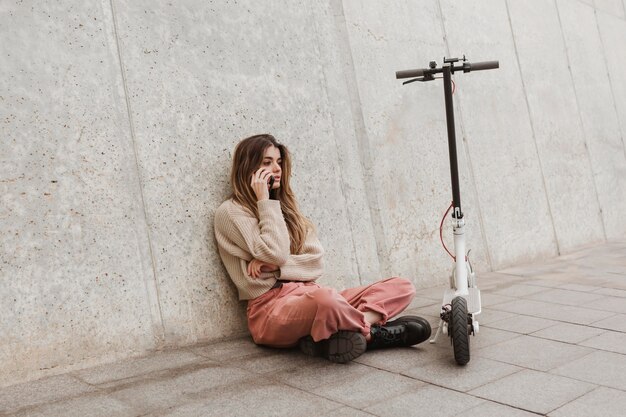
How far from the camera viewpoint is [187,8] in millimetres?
3535

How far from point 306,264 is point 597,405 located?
165 cm

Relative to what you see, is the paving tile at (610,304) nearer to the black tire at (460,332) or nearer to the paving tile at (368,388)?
the black tire at (460,332)

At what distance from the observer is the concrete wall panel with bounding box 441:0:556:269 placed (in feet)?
18.3

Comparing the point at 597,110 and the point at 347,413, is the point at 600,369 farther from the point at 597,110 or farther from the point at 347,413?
the point at 597,110

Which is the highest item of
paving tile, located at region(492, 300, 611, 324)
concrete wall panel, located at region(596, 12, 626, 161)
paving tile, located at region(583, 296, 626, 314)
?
concrete wall panel, located at region(596, 12, 626, 161)

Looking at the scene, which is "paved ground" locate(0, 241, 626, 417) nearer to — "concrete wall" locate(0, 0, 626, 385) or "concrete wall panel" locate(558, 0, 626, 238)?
"concrete wall" locate(0, 0, 626, 385)

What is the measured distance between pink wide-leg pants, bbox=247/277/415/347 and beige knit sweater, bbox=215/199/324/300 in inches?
2.6

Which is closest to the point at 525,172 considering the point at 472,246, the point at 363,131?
the point at 472,246

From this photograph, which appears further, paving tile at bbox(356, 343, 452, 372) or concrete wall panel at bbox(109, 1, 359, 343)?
concrete wall panel at bbox(109, 1, 359, 343)

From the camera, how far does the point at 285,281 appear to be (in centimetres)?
334

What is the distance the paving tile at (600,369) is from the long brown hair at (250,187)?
152 cm

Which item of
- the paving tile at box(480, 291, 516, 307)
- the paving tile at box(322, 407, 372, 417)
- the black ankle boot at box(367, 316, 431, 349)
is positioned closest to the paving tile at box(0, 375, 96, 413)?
the paving tile at box(322, 407, 372, 417)

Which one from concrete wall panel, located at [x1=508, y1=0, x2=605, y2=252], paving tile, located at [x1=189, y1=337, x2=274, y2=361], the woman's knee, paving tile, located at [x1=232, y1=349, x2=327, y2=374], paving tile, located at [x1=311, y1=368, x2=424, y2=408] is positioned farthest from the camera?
concrete wall panel, located at [x1=508, y1=0, x2=605, y2=252]

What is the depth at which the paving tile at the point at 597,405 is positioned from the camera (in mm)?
2154
